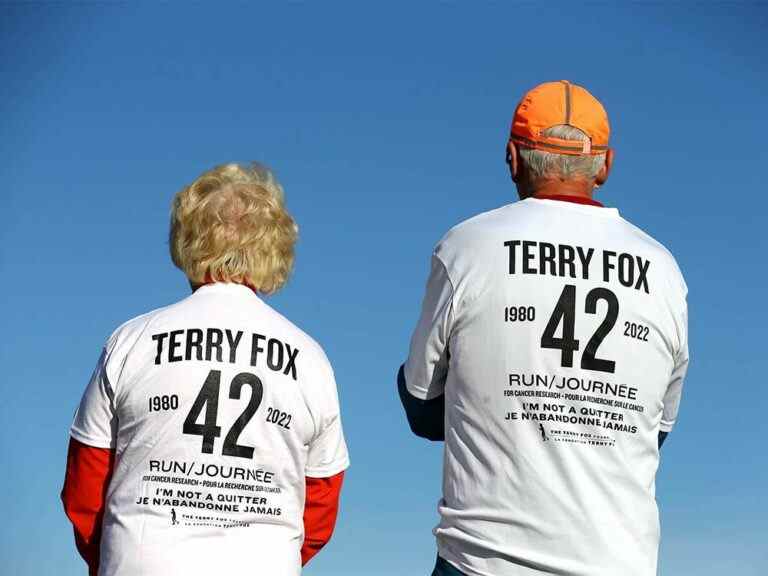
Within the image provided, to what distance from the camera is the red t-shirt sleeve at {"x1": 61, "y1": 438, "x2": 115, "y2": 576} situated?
4699mm

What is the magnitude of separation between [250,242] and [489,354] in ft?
4.20

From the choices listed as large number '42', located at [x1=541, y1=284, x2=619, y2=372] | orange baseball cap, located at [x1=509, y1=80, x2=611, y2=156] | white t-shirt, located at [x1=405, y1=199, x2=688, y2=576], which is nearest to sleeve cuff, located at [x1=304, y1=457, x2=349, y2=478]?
white t-shirt, located at [x1=405, y1=199, x2=688, y2=576]

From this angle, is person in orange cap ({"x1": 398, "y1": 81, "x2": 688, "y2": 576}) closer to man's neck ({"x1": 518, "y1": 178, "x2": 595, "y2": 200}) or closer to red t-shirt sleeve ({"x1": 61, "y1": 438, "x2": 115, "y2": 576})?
man's neck ({"x1": 518, "y1": 178, "x2": 595, "y2": 200})

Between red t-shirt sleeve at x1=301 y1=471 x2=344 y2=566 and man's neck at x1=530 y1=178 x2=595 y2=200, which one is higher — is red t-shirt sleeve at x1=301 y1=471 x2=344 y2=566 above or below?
below

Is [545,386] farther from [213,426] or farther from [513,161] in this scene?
[213,426]

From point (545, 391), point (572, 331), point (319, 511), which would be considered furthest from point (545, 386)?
point (319, 511)

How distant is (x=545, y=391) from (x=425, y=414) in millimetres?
540

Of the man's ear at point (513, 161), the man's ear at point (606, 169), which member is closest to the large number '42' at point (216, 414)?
the man's ear at point (513, 161)

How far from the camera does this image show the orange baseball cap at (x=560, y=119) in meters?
4.82

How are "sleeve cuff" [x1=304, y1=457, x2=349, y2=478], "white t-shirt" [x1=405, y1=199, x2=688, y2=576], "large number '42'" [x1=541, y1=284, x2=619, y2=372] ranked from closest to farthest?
"white t-shirt" [x1=405, y1=199, x2=688, y2=576], "large number '42'" [x1=541, y1=284, x2=619, y2=372], "sleeve cuff" [x1=304, y1=457, x2=349, y2=478]

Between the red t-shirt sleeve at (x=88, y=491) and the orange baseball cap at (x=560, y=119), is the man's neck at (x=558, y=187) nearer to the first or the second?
the orange baseball cap at (x=560, y=119)

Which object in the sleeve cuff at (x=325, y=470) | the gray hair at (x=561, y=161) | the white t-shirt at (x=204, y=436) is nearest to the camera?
the white t-shirt at (x=204, y=436)

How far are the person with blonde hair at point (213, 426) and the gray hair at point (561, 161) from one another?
120cm

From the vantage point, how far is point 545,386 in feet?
14.2
